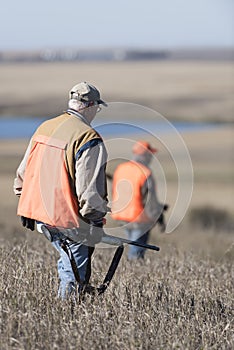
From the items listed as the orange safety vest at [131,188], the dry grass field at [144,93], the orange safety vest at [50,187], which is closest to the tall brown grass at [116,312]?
the orange safety vest at [50,187]

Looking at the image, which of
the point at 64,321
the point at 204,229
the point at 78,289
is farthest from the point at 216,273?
the point at 204,229

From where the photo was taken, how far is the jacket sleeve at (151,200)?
41.0 ft

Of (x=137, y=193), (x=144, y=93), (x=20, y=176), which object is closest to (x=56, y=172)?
(x=20, y=176)

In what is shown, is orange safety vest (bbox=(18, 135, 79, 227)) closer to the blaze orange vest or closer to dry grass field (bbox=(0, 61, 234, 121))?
the blaze orange vest

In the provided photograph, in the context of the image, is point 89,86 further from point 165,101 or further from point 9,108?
point 165,101

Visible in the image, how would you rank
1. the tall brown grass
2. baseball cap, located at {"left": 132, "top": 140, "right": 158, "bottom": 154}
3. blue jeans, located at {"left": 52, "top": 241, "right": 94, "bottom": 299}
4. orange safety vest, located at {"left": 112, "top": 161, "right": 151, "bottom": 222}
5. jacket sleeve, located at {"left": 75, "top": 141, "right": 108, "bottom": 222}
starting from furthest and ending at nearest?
orange safety vest, located at {"left": 112, "top": 161, "right": 151, "bottom": 222} → baseball cap, located at {"left": 132, "top": 140, "right": 158, "bottom": 154} → blue jeans, located at {"left": 52, "top": 241, "right": 94, "bottom": 299} → jacket sleeve, located at {"left": 75, "top": 141, "right": 108, "bottom": 222} → the tall brown grass

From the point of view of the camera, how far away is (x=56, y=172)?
7.30 metres

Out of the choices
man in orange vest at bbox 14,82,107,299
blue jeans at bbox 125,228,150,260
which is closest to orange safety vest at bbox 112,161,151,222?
blue jeans at bbox 125,228,150,260

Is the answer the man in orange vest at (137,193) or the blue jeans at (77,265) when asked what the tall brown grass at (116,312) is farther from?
Answer: the man in orange vest at (137,193)

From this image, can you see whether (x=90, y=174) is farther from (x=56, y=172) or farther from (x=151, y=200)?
(x=151, y=200)

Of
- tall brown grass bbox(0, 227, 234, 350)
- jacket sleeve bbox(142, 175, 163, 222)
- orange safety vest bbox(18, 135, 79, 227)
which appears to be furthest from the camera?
jacket sleeve bbox(142, 175, 163, 222)

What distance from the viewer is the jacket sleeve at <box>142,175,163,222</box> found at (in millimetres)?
12484

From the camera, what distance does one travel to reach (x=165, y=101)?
80875 millimetres

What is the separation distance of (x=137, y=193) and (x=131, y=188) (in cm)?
14
